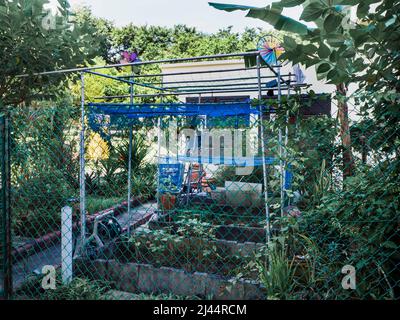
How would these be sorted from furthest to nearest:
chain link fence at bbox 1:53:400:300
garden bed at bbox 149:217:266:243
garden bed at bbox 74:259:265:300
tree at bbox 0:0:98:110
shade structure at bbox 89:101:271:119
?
garden bed at bbox 149:217:266:243, shade structure at bbox 89:101:271:119, tree at bbox 0:0:98:110, garden bed at bbox 74:259:265:300, chain link fence at bbox 1:53:400:300

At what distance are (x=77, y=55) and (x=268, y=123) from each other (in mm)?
2387

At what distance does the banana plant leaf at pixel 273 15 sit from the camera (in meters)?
1.61

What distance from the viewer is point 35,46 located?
322 cm

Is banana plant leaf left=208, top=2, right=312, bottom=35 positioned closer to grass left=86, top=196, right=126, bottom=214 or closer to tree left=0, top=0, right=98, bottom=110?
tree left=0, top=0, right=98, bottom=110

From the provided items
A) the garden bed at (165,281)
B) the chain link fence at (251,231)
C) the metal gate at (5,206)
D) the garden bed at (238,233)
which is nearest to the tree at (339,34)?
the chain link fence at (251,231)

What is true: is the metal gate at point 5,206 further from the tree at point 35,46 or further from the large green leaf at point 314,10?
the large green leaf at point 314,10

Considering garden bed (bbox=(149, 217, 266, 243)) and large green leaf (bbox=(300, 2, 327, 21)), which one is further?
garden bed (bbox=(149, 217, 266, 243))

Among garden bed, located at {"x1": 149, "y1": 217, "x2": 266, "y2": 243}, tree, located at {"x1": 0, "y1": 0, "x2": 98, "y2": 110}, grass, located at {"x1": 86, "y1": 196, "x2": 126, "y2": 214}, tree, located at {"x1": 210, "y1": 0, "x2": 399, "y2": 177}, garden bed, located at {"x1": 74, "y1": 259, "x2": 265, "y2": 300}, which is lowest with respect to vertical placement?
garden bed, located at {"x1": 74, "y1": 259, "x2": 265, "y2": 300}

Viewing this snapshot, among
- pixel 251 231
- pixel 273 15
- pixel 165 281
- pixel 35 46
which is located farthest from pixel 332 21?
pixel 251 231

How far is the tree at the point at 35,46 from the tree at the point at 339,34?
86.5 inches

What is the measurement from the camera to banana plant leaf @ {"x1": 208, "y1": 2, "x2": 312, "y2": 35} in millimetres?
1609

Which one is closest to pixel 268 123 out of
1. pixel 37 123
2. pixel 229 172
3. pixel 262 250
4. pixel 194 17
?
pixel 262 250

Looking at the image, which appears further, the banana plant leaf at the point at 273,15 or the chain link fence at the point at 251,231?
the chain link fence at the point at 251,231

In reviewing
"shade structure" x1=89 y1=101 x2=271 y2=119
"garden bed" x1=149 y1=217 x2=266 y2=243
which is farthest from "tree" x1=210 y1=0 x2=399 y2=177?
"garden bed" x1=149 y1=217 x2=266 y2=243
